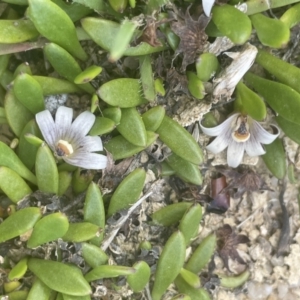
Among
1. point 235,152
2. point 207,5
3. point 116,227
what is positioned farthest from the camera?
point 235,152

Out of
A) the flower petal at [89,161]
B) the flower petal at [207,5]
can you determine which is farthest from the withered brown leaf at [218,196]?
the flower petal at [207,5]

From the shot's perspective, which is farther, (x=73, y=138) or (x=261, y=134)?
(x=261, y=134)

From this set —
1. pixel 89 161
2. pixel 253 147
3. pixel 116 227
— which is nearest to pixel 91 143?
pixel 89 161

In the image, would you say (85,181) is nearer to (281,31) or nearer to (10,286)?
(10,286)

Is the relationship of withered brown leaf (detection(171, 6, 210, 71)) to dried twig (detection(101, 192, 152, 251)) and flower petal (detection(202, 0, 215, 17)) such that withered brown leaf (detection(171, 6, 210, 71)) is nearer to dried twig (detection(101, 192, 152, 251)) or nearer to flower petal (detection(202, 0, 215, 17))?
flower petal (detection(202, 0, 215, 17))

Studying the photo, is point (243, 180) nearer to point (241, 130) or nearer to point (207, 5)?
point (241, 130)

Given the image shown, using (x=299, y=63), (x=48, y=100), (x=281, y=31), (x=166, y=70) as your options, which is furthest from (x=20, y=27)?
(x=299, y=63)

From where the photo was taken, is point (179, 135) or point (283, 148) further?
point (283, 148)
